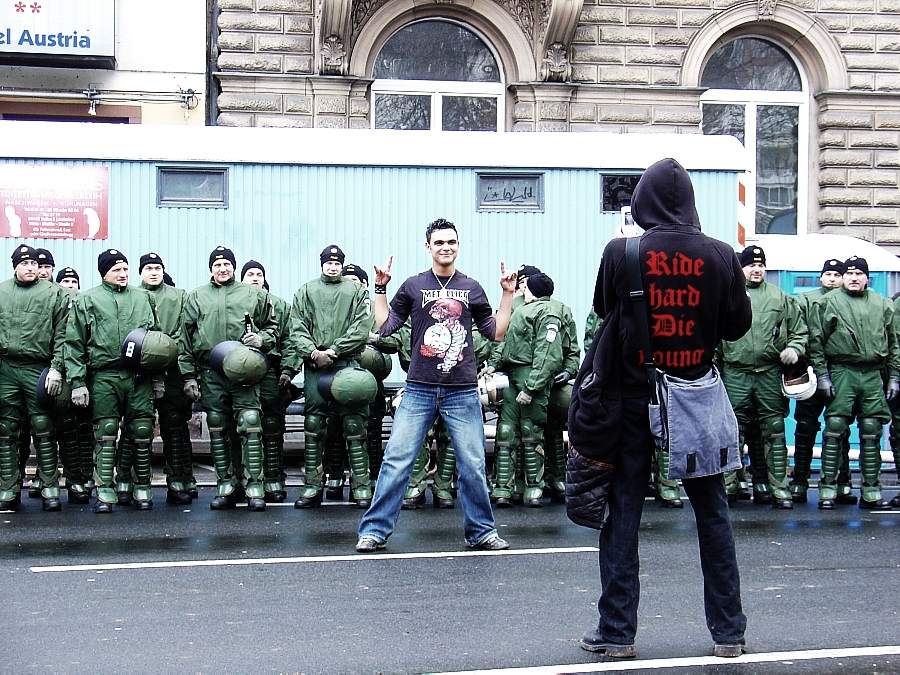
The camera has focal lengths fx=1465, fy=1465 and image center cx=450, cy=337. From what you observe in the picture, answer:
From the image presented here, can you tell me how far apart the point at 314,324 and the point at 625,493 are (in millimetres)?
5239

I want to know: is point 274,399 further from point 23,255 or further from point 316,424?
point 23,255

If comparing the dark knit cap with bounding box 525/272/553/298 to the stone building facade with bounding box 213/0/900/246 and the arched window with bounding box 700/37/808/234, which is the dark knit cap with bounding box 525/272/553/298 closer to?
the stone building facade with bounding box 213/0/900/246

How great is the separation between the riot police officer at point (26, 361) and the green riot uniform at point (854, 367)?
5766 millimetres

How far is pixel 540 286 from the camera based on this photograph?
11391 mm

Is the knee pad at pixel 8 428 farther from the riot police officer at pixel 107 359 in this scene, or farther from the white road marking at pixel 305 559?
the white road marking at pixel 305 559

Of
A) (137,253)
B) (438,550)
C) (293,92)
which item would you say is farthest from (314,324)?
(293,92)

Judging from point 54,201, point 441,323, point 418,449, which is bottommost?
point 418,449

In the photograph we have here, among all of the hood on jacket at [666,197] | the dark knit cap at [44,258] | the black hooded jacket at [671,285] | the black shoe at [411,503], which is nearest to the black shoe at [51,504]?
the dark knit cap at [44,258]

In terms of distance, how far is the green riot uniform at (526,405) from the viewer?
1116cm

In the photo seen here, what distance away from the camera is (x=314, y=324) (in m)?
10.7

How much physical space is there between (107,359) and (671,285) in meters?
5.92

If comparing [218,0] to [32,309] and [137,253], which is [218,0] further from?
[32,309]

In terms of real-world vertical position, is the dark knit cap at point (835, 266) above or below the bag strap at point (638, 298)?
above

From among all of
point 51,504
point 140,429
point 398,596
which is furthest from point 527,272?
point 398,596
